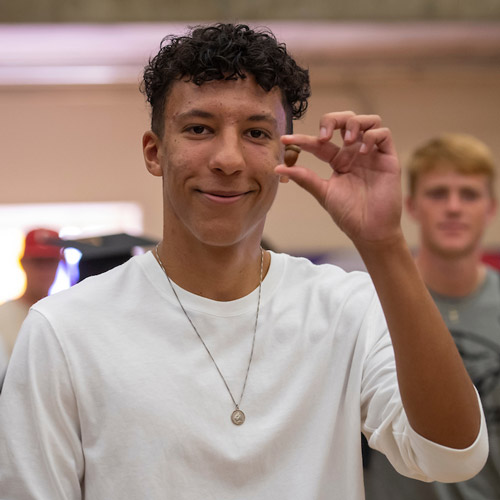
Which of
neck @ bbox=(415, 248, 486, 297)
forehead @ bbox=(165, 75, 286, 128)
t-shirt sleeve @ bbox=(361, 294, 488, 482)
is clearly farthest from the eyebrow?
neck @ bbox=(415, 248, 486, 297)

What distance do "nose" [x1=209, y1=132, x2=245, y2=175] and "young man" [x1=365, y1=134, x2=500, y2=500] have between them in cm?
130

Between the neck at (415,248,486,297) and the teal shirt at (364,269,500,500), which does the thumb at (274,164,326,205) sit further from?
the neck at (415,248,486,297)

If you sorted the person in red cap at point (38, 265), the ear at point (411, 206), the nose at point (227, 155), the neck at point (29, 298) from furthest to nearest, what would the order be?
the person in red cap at point (38, 265) → the neck at point (29, 298) → the ear at point (411, 206) → the nose at point (227, 155)

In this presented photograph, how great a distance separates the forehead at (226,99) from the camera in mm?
1544

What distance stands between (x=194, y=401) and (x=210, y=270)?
11.1 inches

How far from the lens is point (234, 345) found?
63.4 inches

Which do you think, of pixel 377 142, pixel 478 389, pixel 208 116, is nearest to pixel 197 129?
pixel 208 116

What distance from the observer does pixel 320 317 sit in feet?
5.52

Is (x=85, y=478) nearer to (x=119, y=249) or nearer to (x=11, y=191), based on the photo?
(x=119, y=249)

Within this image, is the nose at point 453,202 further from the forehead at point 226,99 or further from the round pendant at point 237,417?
the round pendant at point 237,417

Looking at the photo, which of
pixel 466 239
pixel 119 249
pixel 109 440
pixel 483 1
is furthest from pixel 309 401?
pixel 483 1

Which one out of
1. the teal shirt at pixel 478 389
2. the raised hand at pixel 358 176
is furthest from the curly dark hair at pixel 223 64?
the teal shirt at pixel 478 389

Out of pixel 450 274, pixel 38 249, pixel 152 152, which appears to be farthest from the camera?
pixel 38 249

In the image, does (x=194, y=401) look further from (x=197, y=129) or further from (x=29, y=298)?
Answer: (x=29, y=298)
